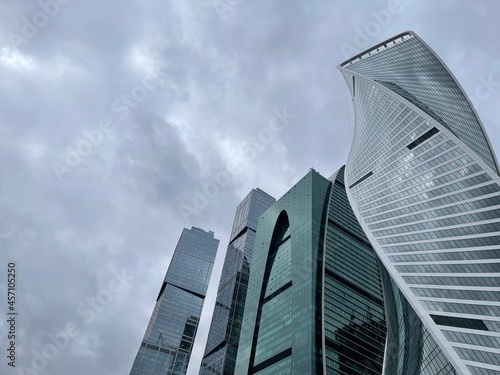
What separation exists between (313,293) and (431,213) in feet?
163

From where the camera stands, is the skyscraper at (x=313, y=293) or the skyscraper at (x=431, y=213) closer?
the skyscraper at (x=431, y=213)

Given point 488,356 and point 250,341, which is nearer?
point 488,356

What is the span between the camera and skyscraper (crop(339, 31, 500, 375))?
67.1 metres

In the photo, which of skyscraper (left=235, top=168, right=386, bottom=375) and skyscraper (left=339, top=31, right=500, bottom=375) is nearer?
skyscraper (left=339, top=31, right=500, bottom=375)

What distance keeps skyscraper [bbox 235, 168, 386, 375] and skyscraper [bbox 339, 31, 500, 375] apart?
16827 mm

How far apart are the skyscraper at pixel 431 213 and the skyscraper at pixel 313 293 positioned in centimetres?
1683

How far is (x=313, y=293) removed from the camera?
402ft

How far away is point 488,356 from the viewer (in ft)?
196

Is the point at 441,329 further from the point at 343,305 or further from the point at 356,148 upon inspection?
the point at 356,148

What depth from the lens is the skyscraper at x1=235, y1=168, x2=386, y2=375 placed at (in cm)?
11469

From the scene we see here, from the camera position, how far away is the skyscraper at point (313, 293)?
114688 mm

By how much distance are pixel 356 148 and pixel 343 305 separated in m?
55.3

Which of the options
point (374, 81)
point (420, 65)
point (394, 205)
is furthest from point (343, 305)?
point (420, 65)

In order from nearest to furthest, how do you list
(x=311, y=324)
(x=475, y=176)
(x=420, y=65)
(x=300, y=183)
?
(x=475, y=176), (x=311, y=324), (x=420, y=65), (x=300, y=183)
